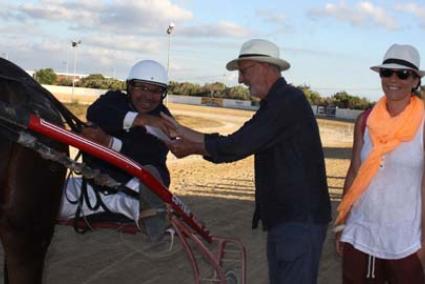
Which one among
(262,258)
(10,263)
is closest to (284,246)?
(10,263)

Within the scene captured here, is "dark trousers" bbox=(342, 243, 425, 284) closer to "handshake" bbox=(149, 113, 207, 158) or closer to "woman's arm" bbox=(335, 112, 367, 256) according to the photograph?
"woman's arm" bbox=(335, 112, 367, 256)

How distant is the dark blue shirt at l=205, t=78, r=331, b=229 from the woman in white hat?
388 millimetres

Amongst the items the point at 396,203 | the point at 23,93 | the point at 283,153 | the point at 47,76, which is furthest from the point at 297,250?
the point at 47,76

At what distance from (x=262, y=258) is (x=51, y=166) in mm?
3710

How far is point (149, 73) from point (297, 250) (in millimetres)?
1559

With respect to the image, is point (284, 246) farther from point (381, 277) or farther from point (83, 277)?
point (83, 277)

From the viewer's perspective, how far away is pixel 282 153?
3.61 meters

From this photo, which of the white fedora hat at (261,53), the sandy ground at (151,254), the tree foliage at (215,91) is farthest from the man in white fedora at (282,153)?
the tree foliage at (215,91)

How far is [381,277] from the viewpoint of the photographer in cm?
408

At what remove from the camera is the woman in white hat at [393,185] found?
3.88 meters

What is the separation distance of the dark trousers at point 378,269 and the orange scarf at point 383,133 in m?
0.30

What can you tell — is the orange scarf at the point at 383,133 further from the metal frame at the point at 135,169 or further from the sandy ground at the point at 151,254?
the sandy ground at the point at 151,254

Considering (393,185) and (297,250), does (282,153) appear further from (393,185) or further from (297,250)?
(393,185)

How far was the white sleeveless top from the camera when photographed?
3879 mm
